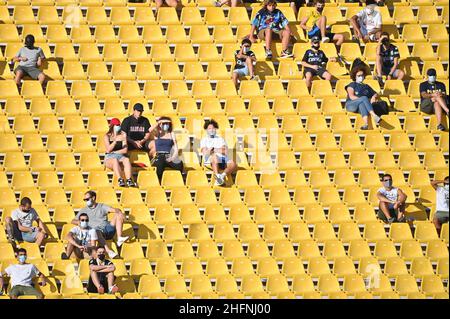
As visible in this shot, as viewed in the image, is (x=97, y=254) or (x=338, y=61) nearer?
(x=97, y=254)

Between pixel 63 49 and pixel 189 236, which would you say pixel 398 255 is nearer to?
pixel 189 236

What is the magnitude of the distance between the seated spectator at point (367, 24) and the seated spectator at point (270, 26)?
1.15 metres

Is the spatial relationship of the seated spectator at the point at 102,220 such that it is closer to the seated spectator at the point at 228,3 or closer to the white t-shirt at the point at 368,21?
the seated spectator at the point at 228,3

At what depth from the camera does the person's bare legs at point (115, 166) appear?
26.3 m

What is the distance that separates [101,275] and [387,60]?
20.0ft

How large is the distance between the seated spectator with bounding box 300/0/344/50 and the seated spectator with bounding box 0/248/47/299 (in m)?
6.13

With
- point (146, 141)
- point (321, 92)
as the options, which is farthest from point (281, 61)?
point (146, 141)

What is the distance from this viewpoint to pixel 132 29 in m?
28.3

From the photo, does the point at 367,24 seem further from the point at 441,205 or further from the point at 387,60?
the point at 441,205

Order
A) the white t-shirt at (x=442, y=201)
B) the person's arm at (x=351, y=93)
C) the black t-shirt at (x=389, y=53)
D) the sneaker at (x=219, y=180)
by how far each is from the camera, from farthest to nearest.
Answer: the black t-shirt at (x=389, y=53) → the person's arm at (x=351, y=93) → the white t-shirt at (x=442, y=201) → the sneaker at (x=219, y=180)

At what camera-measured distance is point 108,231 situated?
1014 inches

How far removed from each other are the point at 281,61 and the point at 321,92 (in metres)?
0.86

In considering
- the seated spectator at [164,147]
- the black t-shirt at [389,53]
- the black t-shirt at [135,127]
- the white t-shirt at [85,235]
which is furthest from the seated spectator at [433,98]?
the white t-shirt at [85,235]

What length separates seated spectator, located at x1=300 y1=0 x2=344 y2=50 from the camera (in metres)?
28.5
